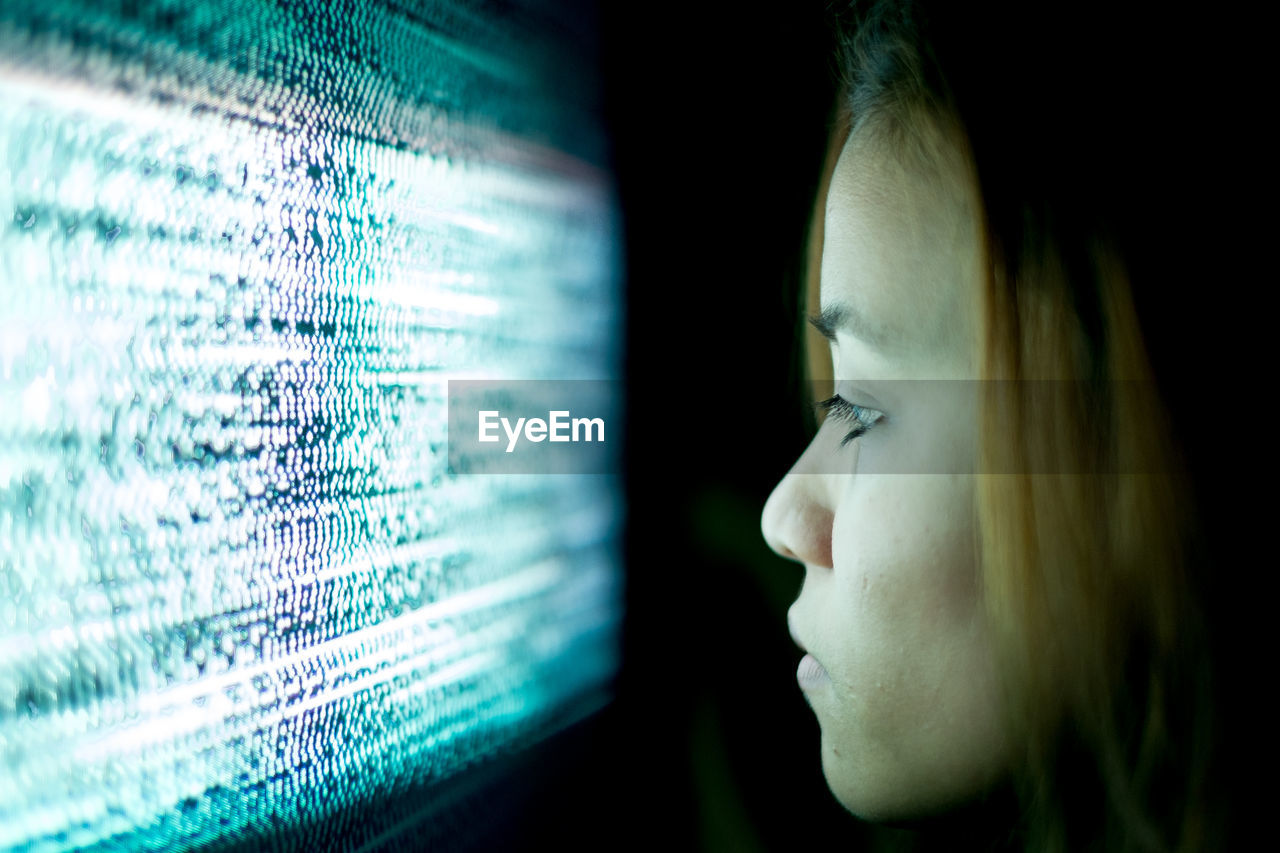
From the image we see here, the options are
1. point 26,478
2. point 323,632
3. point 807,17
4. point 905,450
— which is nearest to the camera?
point 26,478

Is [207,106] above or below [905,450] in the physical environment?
above

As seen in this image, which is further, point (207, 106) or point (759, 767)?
point (759, 767)

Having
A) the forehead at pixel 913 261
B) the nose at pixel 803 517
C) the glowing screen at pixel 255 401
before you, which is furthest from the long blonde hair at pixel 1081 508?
the glowing screen at pixel 255 401

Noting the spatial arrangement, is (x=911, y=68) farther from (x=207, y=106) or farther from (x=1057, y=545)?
(x=207, y=106)

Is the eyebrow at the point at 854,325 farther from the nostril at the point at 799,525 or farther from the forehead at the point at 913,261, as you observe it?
the nostril at the point at 799,525

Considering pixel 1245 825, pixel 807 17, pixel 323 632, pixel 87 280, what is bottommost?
pixel 1245 825

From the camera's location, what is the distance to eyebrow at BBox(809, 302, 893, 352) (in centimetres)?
48

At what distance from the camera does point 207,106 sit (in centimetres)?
32

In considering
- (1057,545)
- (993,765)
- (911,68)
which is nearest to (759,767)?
(993,765)

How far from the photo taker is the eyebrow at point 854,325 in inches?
18.9

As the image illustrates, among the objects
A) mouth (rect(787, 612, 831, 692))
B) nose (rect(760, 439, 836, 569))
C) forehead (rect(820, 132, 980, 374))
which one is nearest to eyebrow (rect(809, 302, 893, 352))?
forehead (rect(820, 132, 980, 374))

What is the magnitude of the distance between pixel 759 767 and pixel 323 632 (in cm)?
57

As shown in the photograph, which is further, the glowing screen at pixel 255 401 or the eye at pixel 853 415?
the eye at pixel 853 415

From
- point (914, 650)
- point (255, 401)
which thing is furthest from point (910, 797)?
point (255, 401)
